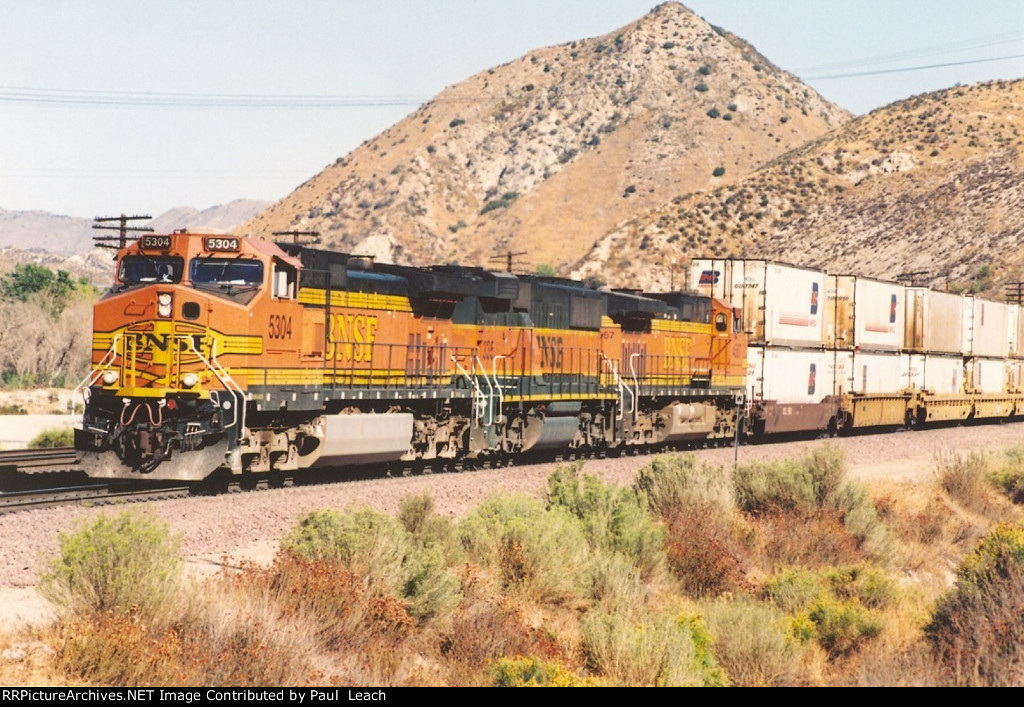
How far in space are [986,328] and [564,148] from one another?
108181mm

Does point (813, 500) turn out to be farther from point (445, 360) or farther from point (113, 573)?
point (113, 573)

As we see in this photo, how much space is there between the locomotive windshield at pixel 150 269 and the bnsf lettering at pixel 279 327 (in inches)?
59.6

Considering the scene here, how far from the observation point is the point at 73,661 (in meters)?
8.33

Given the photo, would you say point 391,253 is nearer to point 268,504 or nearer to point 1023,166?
point 1023,166

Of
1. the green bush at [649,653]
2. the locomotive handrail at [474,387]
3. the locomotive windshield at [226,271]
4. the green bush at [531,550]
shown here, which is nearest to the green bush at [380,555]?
the green bush at [531,550]

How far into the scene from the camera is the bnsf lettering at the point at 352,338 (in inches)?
727

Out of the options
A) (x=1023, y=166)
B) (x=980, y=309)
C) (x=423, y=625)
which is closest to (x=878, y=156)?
(x=1023, y=166)

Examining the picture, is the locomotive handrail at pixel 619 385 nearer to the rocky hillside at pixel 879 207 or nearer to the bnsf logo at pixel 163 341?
the bnsf logo at pixel 163 341

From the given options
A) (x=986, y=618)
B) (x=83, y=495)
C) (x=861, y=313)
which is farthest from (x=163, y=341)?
(x=861, y=313)

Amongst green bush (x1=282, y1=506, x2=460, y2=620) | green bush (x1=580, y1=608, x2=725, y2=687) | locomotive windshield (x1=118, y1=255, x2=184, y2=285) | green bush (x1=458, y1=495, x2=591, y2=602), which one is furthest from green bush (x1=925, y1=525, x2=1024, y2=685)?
locomotive windshield (x1=118, y1=255, x2=184, y2=285)

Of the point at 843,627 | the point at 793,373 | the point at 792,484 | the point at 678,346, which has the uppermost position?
the point at 678,346

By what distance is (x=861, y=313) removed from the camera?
33344mm

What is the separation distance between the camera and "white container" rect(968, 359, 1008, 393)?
132ft

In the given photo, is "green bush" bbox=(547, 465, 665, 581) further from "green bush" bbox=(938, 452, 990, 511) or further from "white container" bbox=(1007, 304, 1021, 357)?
"white container" bbox=(1007, 304, 1021, 357)
